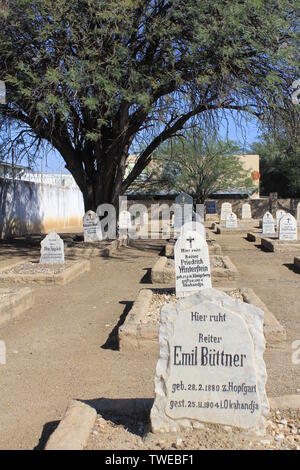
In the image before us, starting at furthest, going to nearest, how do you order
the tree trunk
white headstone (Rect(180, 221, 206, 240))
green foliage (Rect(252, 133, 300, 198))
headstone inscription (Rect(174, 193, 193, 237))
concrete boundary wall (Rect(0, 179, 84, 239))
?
green foliage (Rect(252, 133, 300, 198))
concrete boundary wall (Rect(0, 179, 84, 239))
headstone inscription (Rect(174, 193, 193, 237))
the tree trunk
white headstone (Rect(180, 221, 206, 240))

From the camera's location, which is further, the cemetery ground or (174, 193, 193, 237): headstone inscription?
(174, 193, 193, 237): headstone inscription

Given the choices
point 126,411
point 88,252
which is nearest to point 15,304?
point 126,411

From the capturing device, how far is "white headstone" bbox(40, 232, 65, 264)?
11547 millimetres

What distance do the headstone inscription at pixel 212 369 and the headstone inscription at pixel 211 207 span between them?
1536 inches

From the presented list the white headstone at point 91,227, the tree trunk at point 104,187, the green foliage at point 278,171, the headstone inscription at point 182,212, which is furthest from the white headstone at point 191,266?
the green foliage at point 278,171

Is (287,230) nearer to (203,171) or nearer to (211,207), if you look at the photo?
(203,171)

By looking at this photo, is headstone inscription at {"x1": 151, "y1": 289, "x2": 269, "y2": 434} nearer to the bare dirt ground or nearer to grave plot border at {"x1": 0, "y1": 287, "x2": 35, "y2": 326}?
the bare dirt ground

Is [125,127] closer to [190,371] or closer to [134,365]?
[134,365]

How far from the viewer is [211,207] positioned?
4262 cm

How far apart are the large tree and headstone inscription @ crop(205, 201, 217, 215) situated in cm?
2754

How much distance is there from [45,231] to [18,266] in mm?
16109

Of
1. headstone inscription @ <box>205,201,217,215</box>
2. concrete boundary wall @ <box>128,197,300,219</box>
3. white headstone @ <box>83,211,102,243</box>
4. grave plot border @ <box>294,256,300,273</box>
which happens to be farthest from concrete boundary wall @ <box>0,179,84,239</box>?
grave plot border @ <box>294,256,300,273</box>

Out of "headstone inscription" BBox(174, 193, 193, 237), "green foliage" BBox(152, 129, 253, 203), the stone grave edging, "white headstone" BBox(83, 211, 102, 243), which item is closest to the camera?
the stone grave edging

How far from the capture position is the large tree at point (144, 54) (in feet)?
41.4
